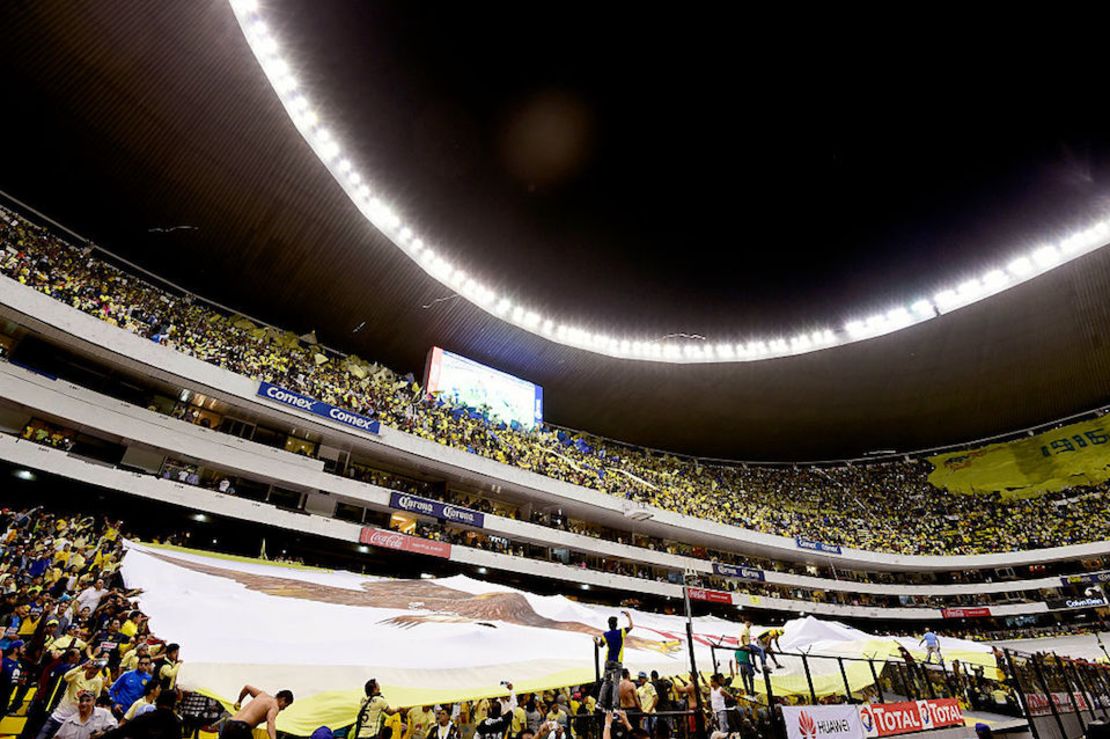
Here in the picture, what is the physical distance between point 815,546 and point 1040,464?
910 inches

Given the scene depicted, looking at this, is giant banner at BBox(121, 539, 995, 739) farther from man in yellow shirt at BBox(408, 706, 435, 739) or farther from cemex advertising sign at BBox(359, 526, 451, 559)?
cemex advertising sign at BBox(359, 526, 451, 559)

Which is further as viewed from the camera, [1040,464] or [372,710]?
[1040,464]

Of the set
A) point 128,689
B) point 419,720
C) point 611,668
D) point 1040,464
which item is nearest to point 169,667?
point 128,689

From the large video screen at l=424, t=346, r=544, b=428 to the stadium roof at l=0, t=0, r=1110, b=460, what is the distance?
1373 millimetres

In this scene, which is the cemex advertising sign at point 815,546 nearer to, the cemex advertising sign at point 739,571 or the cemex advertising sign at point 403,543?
the cemex advertising sign at point 739,571

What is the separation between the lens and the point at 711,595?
34.8m

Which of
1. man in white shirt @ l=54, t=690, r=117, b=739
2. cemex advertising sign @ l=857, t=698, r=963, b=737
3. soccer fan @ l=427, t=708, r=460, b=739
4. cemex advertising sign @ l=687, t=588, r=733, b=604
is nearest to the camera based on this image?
man in white shirt @ l=54, t=690, r=117, b=739

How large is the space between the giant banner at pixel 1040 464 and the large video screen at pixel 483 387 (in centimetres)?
4138

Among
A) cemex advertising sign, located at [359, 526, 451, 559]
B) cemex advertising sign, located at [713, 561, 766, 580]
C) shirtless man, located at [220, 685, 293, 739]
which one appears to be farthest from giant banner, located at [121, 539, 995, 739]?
cemex advertising sign, located at [713, 561, 766, 580]

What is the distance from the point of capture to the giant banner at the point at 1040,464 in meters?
43.3

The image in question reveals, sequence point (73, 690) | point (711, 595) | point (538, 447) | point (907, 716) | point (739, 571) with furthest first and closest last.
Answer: point (739, 571) → point (711, 595) → point (538, 447) → point (907, 716) → point (73, 690)

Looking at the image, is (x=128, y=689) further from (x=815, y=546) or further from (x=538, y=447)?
(x=815, y=546)

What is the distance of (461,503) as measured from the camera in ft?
101

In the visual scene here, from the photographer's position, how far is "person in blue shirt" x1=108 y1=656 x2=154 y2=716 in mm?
7932
